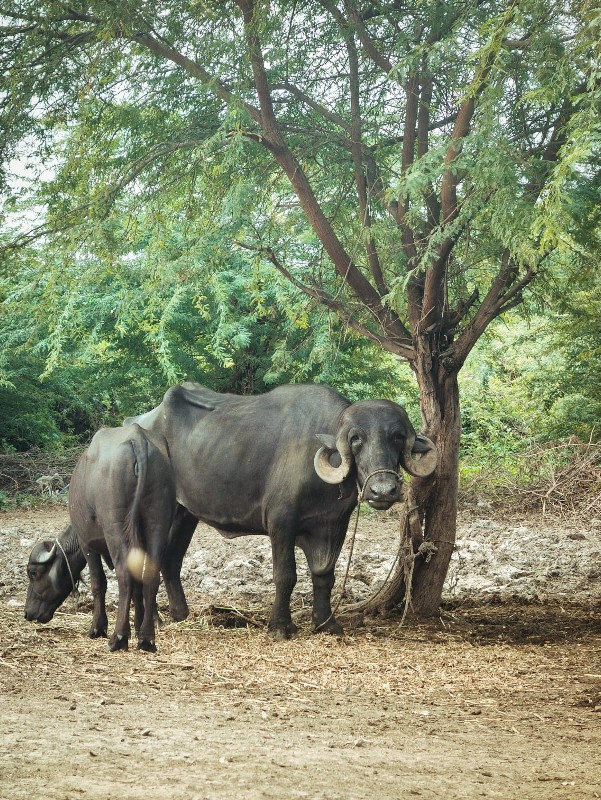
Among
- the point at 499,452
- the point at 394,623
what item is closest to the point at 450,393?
the point at 394,623

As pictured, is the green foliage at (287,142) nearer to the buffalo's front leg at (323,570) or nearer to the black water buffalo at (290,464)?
the black water buffalo at (290,464)

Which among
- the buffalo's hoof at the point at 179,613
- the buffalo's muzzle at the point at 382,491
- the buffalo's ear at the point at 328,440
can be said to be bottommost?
the buffalo's hoof at the point at 179,613

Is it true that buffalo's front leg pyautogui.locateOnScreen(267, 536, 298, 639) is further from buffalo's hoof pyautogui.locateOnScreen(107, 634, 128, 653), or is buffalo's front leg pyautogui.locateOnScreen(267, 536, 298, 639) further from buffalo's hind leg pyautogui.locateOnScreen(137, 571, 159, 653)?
buffalo's hoof pyautogui.locateOnScreen(107, 634, 128, 653)

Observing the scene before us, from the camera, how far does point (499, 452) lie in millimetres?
23094

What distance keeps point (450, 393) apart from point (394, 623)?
2.11 m

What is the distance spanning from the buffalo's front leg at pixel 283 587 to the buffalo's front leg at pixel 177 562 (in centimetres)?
107

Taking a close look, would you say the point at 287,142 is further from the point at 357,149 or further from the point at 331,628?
the point at 331,628

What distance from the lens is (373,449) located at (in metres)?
8.62

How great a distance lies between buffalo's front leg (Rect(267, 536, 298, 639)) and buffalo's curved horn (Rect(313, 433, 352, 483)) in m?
0.77

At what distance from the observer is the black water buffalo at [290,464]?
8781mm

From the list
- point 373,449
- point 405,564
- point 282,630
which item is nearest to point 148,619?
point 282,630

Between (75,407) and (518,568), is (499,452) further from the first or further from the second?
(518,568)

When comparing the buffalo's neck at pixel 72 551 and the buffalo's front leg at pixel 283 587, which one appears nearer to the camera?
the buffalo's front leg at pixel 283 587

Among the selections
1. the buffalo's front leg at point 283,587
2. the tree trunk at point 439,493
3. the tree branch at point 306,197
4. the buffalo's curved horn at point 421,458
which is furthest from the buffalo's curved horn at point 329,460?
the tree branch at point 306,197
